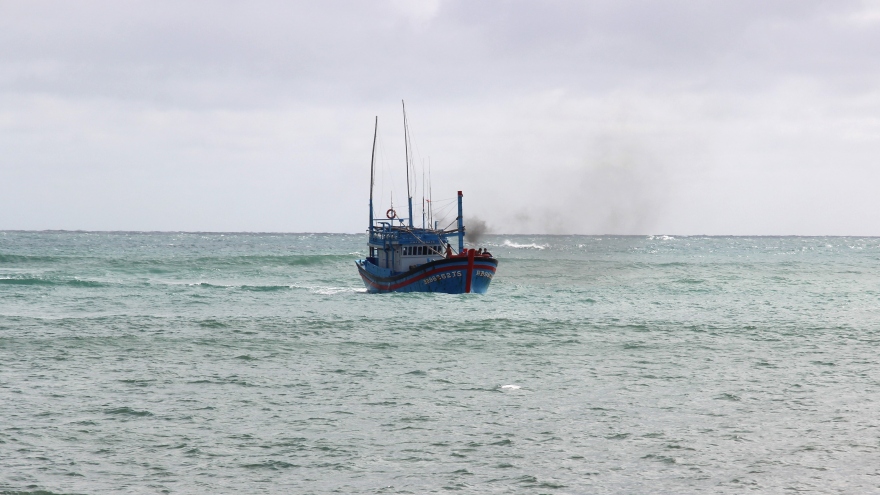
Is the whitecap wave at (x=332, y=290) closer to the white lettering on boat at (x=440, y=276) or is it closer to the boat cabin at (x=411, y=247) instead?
the boat cabin at (x=411, y=247)

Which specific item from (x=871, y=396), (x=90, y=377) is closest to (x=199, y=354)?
(x=90, y=377)

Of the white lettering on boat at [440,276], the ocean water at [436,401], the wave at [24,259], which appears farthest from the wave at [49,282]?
the wave at [24,259]

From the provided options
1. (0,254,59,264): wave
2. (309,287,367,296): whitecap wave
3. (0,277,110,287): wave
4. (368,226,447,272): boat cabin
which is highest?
(368,226,447,272): boat cabin

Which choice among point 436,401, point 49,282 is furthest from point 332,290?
point 436,401

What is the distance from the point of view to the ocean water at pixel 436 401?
41.7 ft

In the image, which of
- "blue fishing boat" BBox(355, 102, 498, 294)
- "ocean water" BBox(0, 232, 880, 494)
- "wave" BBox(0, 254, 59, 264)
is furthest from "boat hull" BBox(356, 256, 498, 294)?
"wave" BBox(0, 254, 59, 264)

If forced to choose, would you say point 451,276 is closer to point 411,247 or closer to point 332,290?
point 411,247

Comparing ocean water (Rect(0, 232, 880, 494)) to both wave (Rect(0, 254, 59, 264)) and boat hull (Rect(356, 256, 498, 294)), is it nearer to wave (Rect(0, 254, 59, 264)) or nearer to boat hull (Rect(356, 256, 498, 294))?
boat hull (Rect(356, 256, 498, 294))

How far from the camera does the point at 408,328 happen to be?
3134cm

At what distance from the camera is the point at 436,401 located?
58.5ft

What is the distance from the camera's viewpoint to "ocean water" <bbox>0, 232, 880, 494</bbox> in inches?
501

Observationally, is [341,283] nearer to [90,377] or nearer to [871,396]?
[90,377]

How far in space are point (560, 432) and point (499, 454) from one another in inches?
74.1

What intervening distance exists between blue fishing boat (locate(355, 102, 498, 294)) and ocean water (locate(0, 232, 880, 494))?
25.5 ft
